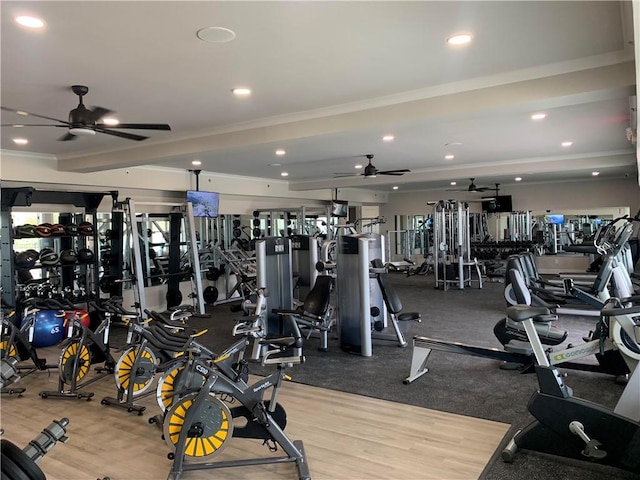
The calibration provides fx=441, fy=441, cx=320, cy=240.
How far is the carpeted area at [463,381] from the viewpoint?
2637 mm

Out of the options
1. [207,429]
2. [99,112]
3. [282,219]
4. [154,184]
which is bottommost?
[207,429]

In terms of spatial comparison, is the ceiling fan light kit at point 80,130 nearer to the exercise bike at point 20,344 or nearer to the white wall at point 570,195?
the exercise bike at point 20,344

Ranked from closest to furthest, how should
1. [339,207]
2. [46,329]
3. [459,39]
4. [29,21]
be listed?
[29,21] < [459,39] < [46,329] < [339,207]

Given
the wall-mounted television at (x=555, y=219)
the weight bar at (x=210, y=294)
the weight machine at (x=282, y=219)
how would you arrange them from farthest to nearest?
the wall-mounted television at (x=555, y=219) < the weight machine at (x=282, y=219) < the weight bar at (x=210, y=294)

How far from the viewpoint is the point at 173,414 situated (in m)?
2.61

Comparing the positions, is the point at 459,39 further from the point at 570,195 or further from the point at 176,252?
the point at 570,195

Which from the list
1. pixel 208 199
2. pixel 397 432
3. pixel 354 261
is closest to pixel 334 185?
pixel 208 199

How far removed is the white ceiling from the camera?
7.96 feet

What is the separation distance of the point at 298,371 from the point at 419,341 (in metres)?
1.31

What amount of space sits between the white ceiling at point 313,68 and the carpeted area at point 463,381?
2386mm

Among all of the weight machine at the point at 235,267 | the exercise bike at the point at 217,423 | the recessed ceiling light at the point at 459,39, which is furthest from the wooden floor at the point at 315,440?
the weight machine at the point at 235,267

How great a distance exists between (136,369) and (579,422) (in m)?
3.20

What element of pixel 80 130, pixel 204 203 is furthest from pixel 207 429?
pixel 204 203

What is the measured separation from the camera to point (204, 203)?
8.52 m
